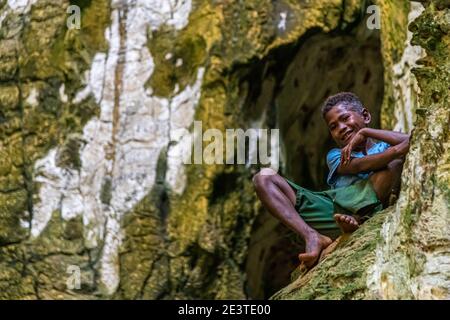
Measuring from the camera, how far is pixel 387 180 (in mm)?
4410

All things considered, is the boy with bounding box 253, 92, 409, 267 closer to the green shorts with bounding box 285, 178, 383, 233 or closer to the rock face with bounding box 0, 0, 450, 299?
the green shorts with bounding box 285, 178, 383, 233

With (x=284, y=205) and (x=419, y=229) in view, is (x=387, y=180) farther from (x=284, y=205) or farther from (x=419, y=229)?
(x=419, y=229)

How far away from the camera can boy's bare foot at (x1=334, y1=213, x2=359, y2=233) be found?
168 inches

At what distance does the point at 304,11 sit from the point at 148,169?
182cm

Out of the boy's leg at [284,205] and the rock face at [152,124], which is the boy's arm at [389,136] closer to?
the boy's leg at [284,205]

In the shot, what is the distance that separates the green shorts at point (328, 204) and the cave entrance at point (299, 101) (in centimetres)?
299

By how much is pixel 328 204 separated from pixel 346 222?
1.28ft

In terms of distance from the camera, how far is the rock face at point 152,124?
7.41 meters

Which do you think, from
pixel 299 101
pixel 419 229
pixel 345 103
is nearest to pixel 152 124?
pixel 299 101

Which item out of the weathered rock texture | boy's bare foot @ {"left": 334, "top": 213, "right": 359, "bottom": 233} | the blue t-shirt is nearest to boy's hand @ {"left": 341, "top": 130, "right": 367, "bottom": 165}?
the blue t-shirt

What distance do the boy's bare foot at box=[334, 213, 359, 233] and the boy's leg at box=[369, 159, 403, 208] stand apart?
9.0 inches

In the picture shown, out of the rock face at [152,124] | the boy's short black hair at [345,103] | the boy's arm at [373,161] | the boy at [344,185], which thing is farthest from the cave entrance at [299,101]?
the boy's arm at [373,161]

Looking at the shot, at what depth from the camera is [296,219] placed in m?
4.53

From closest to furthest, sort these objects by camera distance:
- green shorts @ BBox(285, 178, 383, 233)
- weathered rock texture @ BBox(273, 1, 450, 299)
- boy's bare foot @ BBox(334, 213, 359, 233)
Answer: weathered rock texture @ BBox(273, 1, 450, 299) → boy's bare foot @ BBox(334, 213, 359, 233) → green shorts @ BBox(285, 178, 383, 233)
